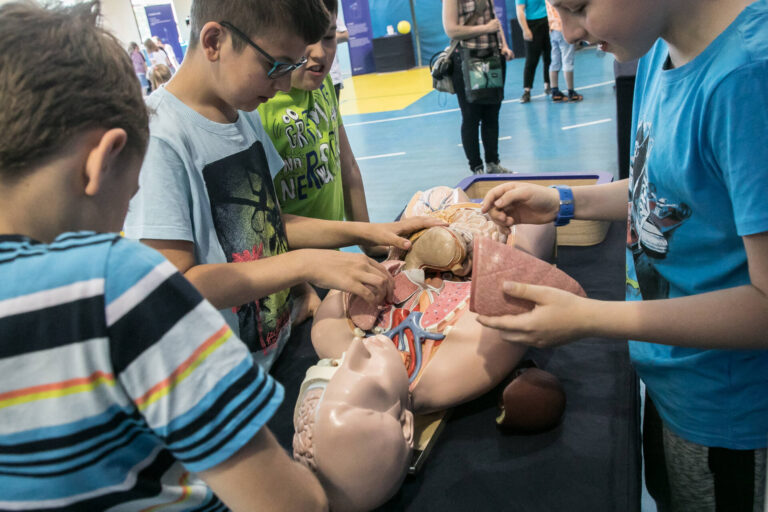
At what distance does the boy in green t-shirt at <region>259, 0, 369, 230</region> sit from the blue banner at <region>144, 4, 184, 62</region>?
11362mm

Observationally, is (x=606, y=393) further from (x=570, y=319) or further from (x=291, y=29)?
(x=291, y=29)

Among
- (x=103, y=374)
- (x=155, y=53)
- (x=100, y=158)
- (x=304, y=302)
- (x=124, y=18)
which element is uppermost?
Result: (x=124, y=18)

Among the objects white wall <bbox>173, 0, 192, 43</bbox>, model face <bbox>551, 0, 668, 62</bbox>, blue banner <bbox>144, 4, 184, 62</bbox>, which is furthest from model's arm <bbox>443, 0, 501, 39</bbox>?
white wall <bbox>173, 0, 192, 43</bbox>

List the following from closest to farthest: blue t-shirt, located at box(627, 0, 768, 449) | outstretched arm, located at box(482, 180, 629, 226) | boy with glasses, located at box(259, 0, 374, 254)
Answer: blue t-shirt, located at box(627, 0, 768, 449) → outstretched arm, located at box(482, 180, 629, 226) → boy with glasses, located at box(259, 0, 374, 254)

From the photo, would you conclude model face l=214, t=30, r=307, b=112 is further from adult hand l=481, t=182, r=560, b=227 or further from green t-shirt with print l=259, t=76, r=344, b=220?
adult hand l=481, t=182, r=560, b=227

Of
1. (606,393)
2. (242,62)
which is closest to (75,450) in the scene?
(242,62)

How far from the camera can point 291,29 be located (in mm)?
1122

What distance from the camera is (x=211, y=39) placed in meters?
1.12

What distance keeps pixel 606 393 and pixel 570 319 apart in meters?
0.37

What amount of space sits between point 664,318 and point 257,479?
0.65m

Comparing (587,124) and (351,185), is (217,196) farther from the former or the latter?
(587,124)

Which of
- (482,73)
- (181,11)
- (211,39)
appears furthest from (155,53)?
(211,39)

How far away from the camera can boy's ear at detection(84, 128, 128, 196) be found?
1.78 ft

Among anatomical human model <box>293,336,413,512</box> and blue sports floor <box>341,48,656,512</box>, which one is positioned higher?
anatomical human model <box>293,336,413,512</box>
